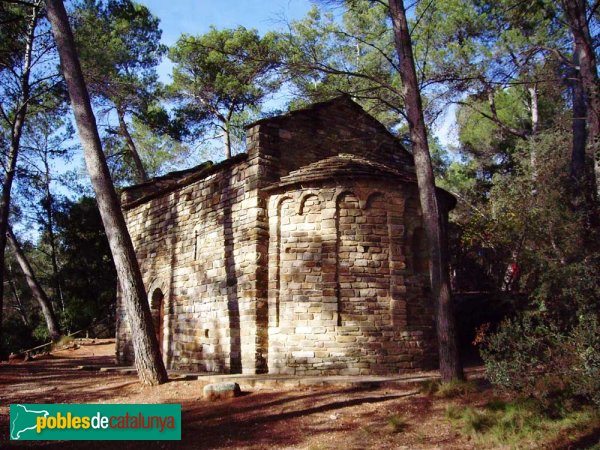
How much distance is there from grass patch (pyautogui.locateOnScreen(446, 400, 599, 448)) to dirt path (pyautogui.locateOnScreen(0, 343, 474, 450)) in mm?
203

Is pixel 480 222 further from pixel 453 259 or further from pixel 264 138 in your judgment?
pixel 264 138

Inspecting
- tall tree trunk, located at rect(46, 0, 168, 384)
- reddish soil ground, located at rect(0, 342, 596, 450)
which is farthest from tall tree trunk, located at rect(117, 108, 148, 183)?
reddish soil ground, located at rect(0, 342, 596, 450)

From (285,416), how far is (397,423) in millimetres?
1495

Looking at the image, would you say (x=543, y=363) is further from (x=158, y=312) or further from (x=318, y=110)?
(x=158, y=312)

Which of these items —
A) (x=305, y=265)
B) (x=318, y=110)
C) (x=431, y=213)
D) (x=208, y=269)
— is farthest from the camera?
(x=318, y=110)

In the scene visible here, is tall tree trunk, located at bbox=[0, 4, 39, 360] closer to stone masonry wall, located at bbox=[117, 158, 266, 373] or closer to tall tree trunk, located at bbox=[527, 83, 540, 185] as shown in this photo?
stone masonry wall, located at bbox=[117, 158, 266, 373]

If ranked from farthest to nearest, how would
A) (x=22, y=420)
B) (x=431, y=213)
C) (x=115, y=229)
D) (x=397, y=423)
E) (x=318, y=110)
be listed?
(x=318, y=110), (x=115, y=229), (x=431, y=213), (x=22, y=420), (x=397, y=423)

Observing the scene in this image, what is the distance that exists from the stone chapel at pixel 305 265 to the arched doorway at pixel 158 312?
112 cm

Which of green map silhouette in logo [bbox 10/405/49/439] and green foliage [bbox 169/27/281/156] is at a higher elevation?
green foliage [bbox 169/27/281/156]

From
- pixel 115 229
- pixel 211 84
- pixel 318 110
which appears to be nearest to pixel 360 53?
pixel 211 84

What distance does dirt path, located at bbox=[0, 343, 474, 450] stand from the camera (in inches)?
211

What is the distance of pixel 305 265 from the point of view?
9156 mm

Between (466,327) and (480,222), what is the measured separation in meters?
2.96

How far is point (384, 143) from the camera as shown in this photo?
12328 mm
